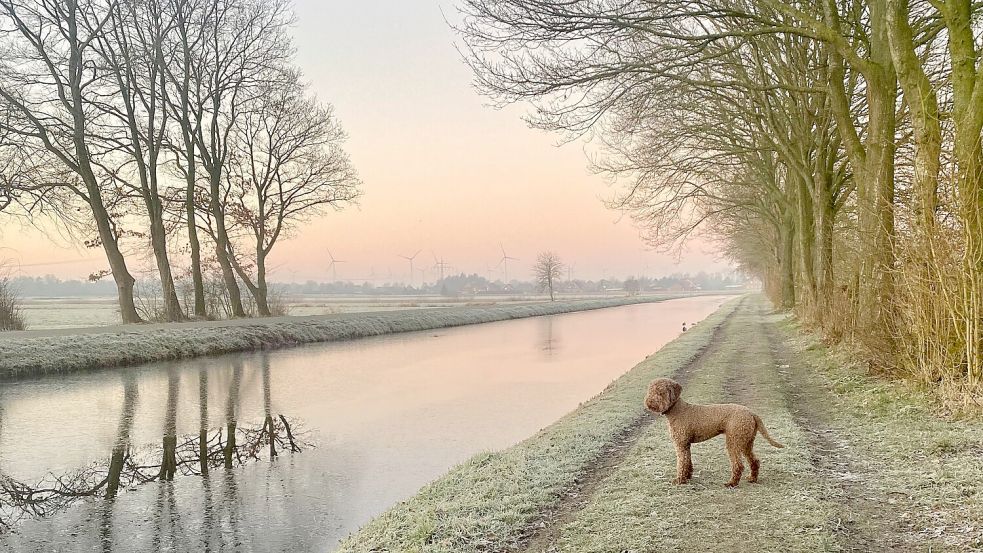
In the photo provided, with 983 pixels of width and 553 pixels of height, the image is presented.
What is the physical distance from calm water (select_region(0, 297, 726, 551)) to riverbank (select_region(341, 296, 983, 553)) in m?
1.15

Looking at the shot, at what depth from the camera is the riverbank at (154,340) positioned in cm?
1636

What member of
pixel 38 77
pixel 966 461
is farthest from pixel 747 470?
pixel 38 77

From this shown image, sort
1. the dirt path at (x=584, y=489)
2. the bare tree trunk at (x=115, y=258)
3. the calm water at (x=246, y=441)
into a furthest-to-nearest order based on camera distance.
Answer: the bare tree trunk at (x=115, y=258)
the calm water at (x=246, y=441)
the dirt path at (x=584, y=489)

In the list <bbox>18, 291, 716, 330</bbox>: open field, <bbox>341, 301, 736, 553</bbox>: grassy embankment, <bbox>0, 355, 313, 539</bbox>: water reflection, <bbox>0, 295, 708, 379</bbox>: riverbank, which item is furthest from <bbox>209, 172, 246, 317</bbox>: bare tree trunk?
<bbox>341, 301, 736, 553</bbox>: grassy embankment

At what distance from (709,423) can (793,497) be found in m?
0.88

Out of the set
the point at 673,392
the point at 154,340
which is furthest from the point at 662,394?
the point at 154,340

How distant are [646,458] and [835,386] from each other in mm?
5248

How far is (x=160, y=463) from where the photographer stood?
805 cm

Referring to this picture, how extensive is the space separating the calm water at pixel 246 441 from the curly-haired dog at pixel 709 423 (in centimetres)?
308

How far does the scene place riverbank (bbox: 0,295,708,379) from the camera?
16359 mm

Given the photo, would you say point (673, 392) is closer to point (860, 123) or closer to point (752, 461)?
point (752, 461)

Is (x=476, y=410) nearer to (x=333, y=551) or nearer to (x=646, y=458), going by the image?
(x=646, y=458)

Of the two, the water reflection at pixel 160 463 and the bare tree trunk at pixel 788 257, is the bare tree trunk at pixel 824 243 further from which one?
the water reflection at pixel 160 463

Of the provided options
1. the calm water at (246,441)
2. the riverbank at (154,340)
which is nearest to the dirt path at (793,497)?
the calm water at (246,441)
